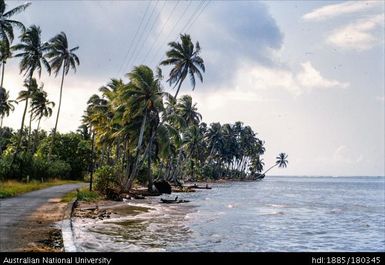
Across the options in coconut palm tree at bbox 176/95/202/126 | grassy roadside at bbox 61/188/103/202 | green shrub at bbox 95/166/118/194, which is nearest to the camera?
grassy roadside at bbox 61/188/103/202

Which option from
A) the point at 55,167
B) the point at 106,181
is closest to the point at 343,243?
the point at 106,181

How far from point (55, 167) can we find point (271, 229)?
41.7m

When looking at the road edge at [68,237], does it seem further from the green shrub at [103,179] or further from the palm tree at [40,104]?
the palm tree at [40,104]

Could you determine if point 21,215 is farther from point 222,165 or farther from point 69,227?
point 222,165

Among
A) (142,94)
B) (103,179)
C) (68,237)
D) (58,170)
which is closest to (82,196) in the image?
(103,179)

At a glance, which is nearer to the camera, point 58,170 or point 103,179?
point 103,179

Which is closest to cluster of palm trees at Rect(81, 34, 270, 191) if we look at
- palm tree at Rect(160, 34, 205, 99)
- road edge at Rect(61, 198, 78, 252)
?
palm tree at Rect(160, 34, 205, 99)

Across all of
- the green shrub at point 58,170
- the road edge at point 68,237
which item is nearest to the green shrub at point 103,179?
the green shrub at point 58,170

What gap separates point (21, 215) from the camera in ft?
55.9

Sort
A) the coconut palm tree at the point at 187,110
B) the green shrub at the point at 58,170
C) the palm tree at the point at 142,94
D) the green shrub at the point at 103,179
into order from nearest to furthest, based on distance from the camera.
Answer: the green shrub at the point at 103,179 < the palm tree at the point at 142,94 < the green shrub at the point at 58,170 < the coconut palm tree at the point at 187,110

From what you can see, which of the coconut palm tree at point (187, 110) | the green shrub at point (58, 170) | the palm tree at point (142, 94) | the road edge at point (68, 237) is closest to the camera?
the road edge at point (68, 237)

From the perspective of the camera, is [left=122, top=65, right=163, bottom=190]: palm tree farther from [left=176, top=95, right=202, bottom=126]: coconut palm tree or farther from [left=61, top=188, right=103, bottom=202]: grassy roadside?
[left=176, top=95, right=202, bottom=126]: coconut palm tree

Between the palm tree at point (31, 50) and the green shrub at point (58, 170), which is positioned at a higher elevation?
the palm tree at point (31, 50)

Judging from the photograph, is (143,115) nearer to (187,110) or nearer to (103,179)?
(103,179)
